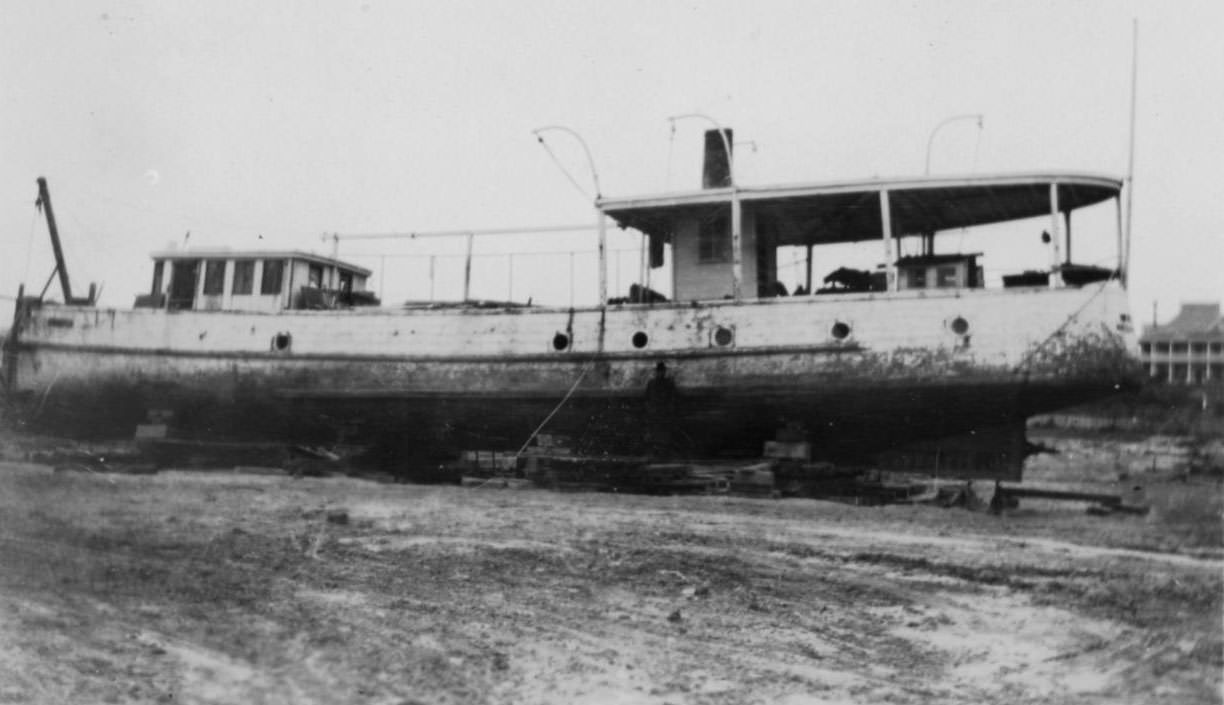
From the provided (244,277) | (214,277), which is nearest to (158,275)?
(214,277)

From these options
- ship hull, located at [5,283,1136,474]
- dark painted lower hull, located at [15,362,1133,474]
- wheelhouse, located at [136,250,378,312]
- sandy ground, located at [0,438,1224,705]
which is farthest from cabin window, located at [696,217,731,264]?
wheelhouse, located at [136,250,378,312]

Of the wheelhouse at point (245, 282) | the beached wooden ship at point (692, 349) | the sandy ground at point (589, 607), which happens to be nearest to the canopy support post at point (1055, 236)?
the beached wooden ship at point (692, 349)

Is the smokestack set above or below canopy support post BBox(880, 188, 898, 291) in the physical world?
above

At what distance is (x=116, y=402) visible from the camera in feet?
42.6

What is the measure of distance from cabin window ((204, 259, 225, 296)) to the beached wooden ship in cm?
3

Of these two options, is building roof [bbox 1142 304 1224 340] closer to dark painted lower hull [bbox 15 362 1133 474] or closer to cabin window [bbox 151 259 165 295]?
dark painted lower hull [bbox 15 362 1133 474]

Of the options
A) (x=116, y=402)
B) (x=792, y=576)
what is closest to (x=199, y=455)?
(x=116, y=402)

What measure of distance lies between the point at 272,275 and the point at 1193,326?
13833 millimetres

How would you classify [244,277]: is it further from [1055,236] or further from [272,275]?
[1055,236]

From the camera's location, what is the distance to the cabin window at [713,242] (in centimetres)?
1172

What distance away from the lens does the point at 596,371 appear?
11.1 metres

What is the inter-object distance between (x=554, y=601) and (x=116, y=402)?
10.0 metres

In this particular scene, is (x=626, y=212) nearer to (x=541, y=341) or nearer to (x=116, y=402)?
(x=541, y=341)

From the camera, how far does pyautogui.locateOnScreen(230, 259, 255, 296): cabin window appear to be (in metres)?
13.2
